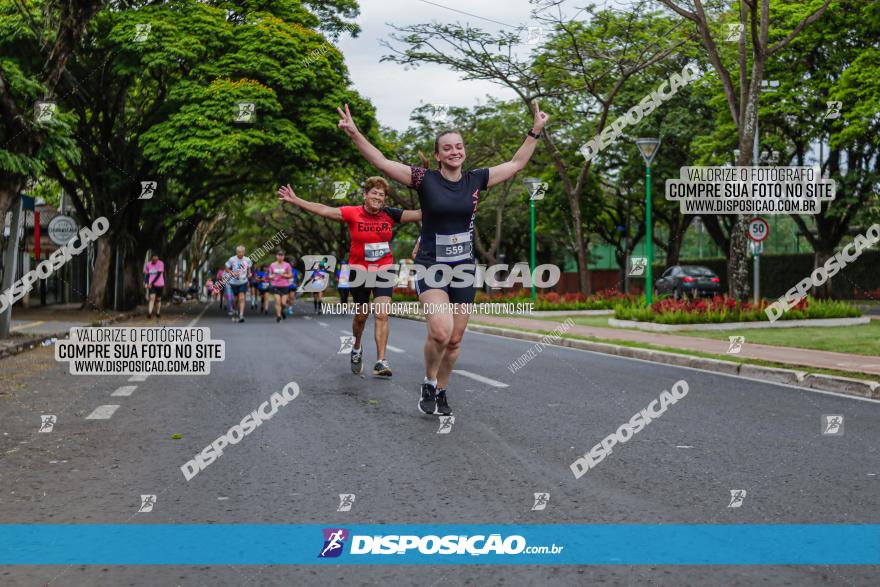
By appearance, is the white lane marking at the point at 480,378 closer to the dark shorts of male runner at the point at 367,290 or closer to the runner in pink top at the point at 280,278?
the dark shorts of male runner at the point at 367,290

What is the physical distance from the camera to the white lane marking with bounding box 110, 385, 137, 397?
9383 millimetres

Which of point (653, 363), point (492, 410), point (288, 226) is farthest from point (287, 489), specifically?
point (288, 226)

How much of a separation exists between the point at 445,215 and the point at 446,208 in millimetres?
55

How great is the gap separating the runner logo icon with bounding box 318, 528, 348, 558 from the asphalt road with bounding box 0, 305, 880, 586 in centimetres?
15

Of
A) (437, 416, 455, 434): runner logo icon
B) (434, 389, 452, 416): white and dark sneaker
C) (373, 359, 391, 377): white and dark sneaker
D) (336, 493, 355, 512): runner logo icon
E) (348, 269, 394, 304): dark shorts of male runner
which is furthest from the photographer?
(373, 359, 391, 377): white and dark sneaker

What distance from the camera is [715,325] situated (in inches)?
730

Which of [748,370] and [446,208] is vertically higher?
[446,208]

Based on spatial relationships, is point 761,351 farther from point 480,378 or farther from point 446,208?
point 446,208

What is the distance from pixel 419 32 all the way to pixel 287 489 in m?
25.8

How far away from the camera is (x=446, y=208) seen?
6.80 meters

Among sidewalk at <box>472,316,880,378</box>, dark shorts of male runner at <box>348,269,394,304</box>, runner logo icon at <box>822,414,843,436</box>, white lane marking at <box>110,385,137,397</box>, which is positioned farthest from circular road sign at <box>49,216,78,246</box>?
runner logo icon at <box>822,414,843,436</box>

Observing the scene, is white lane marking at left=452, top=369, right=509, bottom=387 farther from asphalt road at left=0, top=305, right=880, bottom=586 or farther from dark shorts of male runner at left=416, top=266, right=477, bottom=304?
dark shorts of male runner at left=416, top=266, right=477, bottom=304

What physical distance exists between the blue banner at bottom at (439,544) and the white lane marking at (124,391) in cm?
512

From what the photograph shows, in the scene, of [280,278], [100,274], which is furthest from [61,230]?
[100,274]
